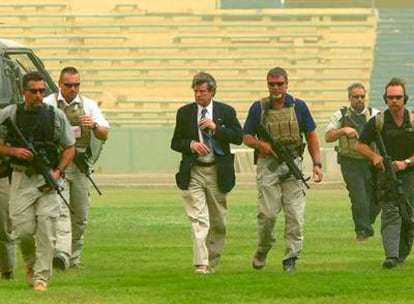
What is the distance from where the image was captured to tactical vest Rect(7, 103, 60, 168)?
505 inches

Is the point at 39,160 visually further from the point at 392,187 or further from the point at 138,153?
the point at 138,153

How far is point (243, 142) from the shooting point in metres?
14.9

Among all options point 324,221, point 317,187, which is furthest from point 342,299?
point 317,187

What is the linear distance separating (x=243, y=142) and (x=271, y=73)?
77cm

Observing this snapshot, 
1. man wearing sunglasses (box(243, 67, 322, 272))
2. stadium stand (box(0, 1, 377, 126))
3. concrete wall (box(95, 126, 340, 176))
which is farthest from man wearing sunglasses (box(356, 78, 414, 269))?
stadium stand (box(0, 1, 377, 126))

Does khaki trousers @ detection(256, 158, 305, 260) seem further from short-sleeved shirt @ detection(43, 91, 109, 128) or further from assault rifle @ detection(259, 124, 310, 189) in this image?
short-sleeved shirt @ detection(43, 91, 109, 128)

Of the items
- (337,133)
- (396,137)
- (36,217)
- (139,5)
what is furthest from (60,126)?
(139,5)

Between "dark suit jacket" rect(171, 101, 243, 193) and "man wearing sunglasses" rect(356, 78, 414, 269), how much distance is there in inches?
50.7

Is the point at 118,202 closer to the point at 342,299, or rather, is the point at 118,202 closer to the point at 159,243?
the point at 159,243

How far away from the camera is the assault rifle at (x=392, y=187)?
14.9 metres

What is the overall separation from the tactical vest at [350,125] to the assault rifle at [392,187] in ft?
13.4

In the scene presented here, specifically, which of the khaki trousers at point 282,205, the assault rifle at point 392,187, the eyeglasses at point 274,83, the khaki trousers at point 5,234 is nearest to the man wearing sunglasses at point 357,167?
the assault rifle at point 392,187

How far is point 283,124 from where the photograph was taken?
14.7m

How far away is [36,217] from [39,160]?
0.45m
